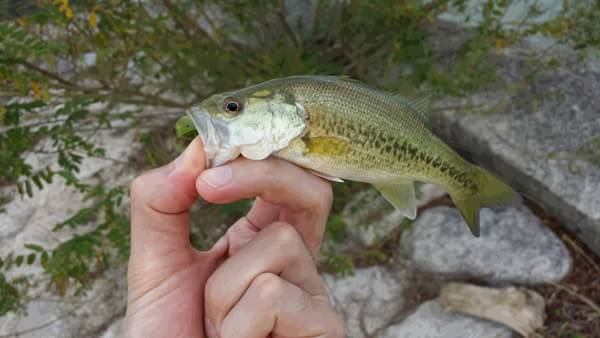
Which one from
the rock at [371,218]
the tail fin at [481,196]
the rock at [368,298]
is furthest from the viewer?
the rock at [371,218]

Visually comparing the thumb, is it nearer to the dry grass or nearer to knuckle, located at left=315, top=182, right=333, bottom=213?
knuckle, located at left=315, top=182, right=333, bottom=213

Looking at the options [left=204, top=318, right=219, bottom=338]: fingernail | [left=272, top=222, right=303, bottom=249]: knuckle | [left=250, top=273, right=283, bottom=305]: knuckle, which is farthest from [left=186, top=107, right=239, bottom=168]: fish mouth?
[left=204, top=318, right=219, bottom=338]: fingernail

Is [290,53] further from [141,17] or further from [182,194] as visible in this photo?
[182,194]

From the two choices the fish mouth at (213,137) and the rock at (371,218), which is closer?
the fish mouth at (213,137)

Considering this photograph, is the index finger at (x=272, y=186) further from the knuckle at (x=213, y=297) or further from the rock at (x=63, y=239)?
the rock at (x=63, y=239)

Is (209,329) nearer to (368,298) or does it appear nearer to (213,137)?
(213,137)

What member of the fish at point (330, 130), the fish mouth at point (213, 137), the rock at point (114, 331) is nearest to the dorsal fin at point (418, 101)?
the fish at point (330, 130)

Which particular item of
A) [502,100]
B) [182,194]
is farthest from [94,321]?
[502,100]
